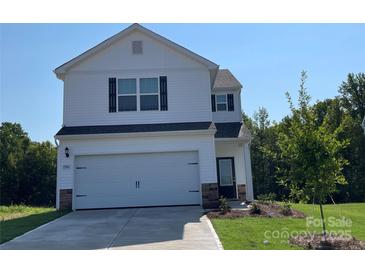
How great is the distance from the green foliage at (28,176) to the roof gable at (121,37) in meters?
22.0

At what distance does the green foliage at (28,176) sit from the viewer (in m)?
34.5

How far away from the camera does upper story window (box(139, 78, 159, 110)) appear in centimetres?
1623

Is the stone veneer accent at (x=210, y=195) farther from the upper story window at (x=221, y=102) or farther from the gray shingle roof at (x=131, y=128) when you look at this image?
the upper story window at (x=221, y=102)

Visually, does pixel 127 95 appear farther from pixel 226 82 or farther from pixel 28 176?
pixel 28 176

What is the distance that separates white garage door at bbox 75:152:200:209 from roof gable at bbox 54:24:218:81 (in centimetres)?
409

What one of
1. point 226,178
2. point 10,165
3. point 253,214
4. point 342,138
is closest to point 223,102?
point 226,178

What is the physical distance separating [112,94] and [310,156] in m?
9.79

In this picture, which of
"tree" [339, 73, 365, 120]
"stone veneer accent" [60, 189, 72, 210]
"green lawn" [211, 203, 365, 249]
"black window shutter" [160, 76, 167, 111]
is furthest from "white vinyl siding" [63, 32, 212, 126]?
"tree" [339, 73, 365, 120]

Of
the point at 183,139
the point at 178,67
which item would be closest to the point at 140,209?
the point at 183,139

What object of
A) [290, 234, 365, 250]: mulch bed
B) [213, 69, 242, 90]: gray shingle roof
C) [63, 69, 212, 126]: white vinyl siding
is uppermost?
[213, 69, 242, 90]: gray shingle roof

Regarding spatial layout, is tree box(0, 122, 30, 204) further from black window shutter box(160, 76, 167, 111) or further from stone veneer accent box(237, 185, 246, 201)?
stone veneer accent box(237, 185, 246, 201)

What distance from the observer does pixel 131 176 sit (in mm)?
15352

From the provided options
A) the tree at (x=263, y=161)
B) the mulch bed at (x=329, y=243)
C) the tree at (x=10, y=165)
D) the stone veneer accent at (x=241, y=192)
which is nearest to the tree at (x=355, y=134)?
the tree at (x=263, y=161)
